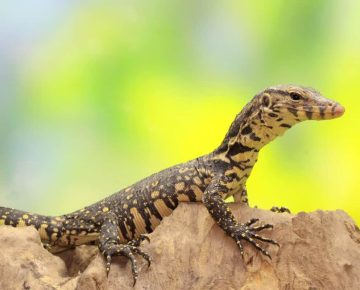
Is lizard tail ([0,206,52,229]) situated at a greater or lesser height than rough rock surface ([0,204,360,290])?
greater

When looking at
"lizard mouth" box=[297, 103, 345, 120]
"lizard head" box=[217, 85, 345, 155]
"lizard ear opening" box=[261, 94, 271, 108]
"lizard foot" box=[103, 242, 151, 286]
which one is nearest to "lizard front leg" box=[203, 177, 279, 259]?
"lizard head" box=[217, 85, 345, 155]

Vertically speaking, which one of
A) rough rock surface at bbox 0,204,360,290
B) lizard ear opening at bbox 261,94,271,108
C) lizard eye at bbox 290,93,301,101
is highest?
lizard ear opening at bbox 261,94,271,108

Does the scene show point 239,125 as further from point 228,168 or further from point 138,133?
point 138,133

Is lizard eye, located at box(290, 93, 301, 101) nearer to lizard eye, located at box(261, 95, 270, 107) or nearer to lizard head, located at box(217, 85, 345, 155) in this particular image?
lizard head, located at box(217, 85, 345, 155)

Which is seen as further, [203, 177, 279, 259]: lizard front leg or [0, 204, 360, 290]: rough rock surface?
[203, 177, 279, 259]: lizard front leg

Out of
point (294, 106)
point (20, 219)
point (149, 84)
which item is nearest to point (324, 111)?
point (294, 106)

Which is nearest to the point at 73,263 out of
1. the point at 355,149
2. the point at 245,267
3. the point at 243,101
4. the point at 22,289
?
the point at 22,289

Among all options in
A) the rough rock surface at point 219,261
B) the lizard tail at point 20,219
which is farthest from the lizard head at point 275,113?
the lizard tail at point 20,219
